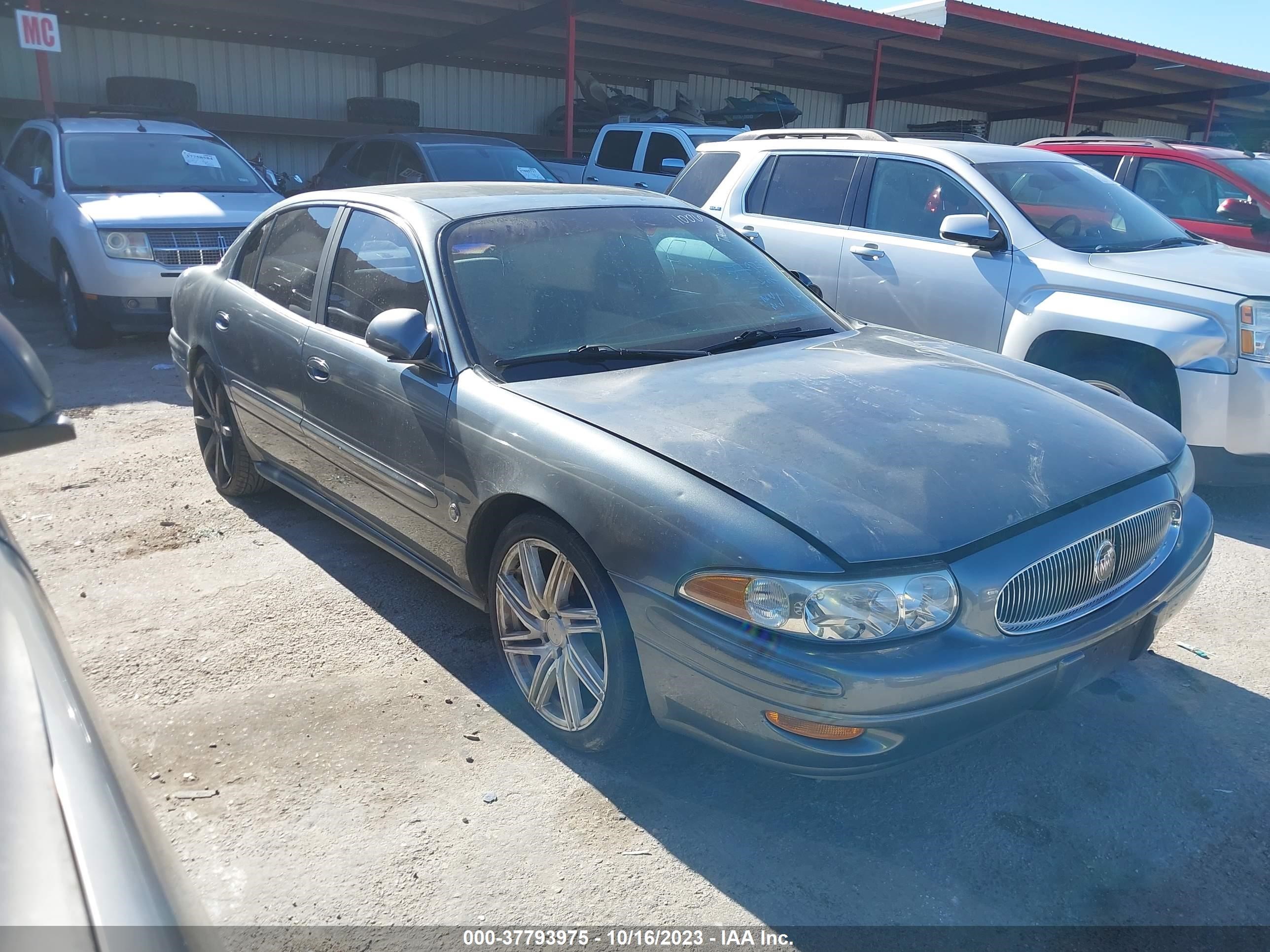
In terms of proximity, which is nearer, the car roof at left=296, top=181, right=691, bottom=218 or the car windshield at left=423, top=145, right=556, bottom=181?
the car roof at left=296, top=181, right=691, bottom=218

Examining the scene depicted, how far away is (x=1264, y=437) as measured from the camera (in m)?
4.83

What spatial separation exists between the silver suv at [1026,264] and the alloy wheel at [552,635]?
3576 millimetres

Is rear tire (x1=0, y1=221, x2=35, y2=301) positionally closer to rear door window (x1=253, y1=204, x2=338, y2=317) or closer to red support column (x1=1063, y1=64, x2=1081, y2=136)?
rear door window (x1=253, y1=204, x2=338, y2=317)

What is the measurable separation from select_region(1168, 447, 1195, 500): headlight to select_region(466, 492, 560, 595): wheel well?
194 centimetres

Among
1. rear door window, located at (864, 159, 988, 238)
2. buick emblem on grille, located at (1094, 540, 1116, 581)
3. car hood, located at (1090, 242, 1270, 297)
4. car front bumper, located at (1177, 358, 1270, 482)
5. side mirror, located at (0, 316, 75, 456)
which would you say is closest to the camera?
side mirror, located at (0, 316, 75, 456)

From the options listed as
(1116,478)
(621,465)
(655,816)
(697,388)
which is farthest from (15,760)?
(1116,478)

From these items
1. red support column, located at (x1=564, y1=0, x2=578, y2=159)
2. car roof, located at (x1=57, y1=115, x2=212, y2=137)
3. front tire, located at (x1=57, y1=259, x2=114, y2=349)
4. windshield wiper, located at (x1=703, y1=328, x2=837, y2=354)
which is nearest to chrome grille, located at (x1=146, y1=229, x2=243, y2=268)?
front tire, located at (x1=57, y1=259, x2=114, y2=349)

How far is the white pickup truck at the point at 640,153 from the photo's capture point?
40.1 feet

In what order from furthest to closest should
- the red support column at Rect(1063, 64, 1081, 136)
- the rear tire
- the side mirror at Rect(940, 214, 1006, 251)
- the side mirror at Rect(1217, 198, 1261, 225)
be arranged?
1. the red support column at Rect(1063, 64, 1081, 136)
2. the rear tire
3. the side mirror at Rect(1217, 198, 1261, 225)
4. the side mirror at Rect(940, 214, 1006, 251)

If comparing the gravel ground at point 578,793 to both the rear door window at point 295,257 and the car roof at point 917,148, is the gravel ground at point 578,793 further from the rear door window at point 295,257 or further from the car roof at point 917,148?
the car roof at point 917,148

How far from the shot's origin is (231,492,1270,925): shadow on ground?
98.1 inches

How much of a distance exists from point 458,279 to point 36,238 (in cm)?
746

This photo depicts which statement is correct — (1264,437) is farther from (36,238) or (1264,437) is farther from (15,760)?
(36,238)

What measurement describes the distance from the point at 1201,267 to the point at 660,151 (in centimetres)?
813
